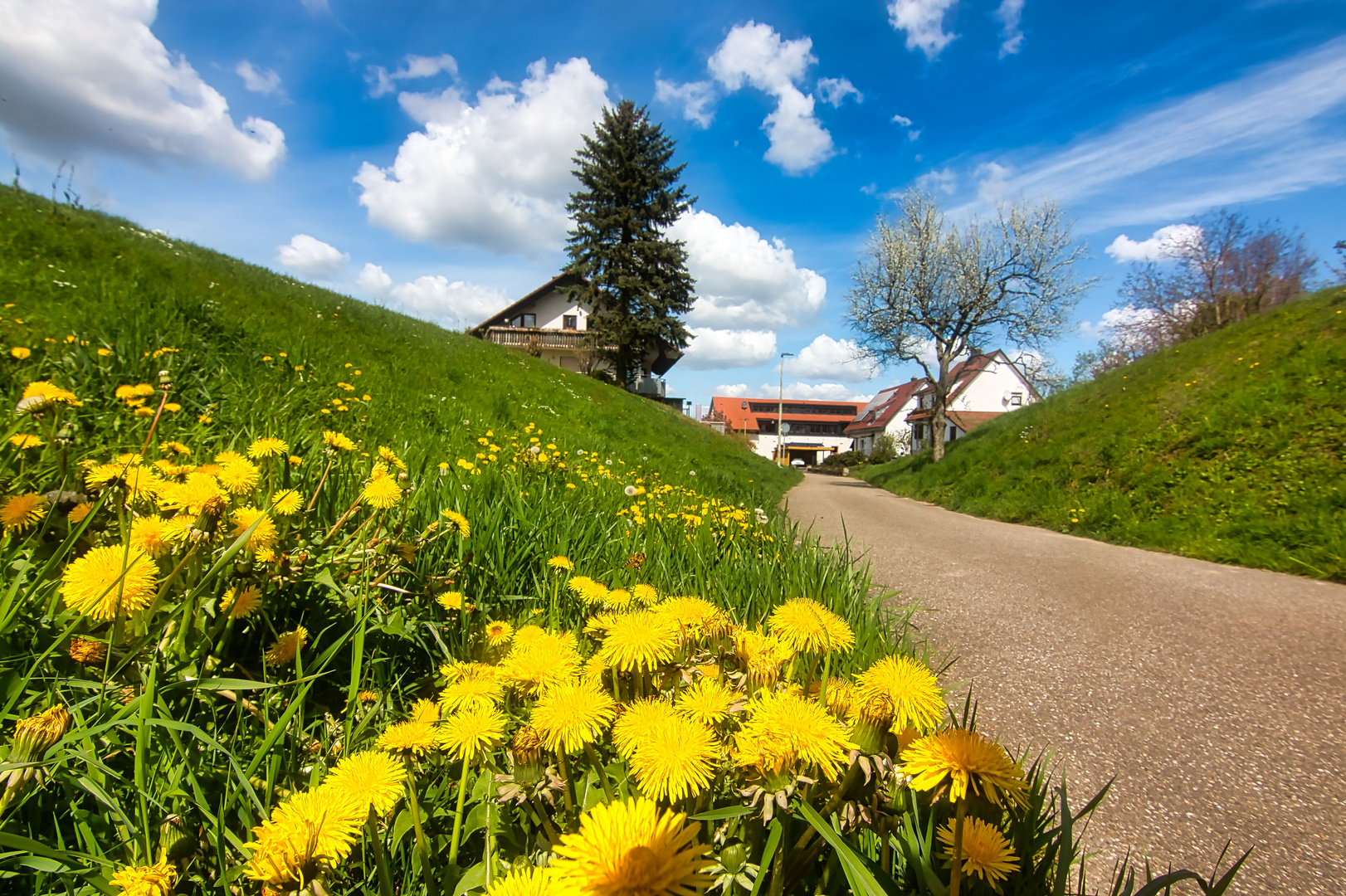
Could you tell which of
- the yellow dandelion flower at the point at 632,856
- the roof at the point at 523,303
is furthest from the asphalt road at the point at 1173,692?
the roof at the point at 523,303

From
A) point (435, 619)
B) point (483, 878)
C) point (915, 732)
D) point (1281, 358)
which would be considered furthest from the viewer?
point (1281, 358)

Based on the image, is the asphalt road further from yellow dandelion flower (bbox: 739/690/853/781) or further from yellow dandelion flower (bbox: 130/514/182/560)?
yellow dandelion flower (bbox: 130/514/182/560)

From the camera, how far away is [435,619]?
5.98ft

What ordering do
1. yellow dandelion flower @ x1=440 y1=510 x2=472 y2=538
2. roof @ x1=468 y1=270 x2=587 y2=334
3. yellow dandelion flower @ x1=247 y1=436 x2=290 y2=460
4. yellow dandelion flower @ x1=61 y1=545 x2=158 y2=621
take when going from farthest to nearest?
roof @ x1=468 y1=270 x2=587 y2=334 < yellow dandelion flower @ x1=440 y1=510 x2=472 y2=538 < yellow dandelion flower @ x1=247 y1=436 x2=290 y2=460 < yellow dandelion flower @ x1=61 y1=545 x2=158 y2=621

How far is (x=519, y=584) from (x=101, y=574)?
134 centimetres

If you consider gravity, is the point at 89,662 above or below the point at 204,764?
above

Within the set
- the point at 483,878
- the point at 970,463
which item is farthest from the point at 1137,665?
the point at 970,463

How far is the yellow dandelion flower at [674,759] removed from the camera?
2.40ft

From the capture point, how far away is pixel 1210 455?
268 inches

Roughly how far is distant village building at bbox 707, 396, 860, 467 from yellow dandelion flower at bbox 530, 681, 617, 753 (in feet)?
199

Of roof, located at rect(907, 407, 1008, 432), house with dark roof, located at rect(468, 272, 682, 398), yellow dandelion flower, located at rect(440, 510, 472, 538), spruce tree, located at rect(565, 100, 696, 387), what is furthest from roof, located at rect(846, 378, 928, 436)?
yellow dandelion flower, located at rect(440, 510, 472, 538)

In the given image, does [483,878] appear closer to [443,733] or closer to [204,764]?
[443,733]

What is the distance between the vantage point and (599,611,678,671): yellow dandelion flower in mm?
937

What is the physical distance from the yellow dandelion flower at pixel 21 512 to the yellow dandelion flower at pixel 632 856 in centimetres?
157
